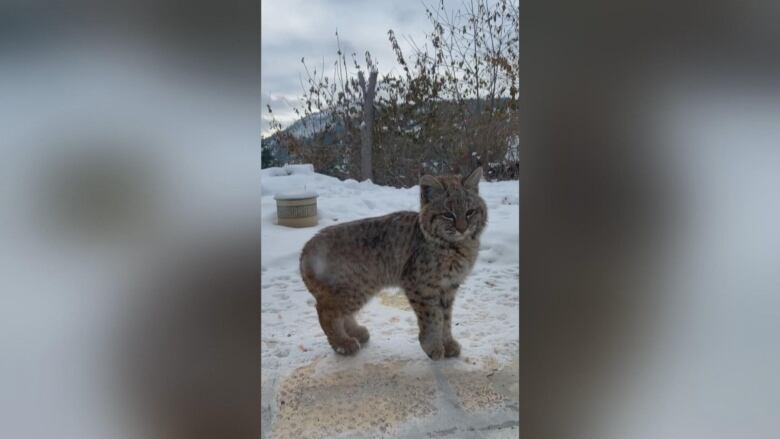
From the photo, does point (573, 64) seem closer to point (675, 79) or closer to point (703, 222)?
point (675, 79)

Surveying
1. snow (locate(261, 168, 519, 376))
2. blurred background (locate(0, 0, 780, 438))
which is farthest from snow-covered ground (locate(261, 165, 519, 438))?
blurred background (locate(0, 0, 780, 438))

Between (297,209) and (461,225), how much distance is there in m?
0.43

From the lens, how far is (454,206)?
1327mm

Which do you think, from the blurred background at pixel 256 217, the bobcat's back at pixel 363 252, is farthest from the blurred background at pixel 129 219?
the bobcat's back at pixel 363 252

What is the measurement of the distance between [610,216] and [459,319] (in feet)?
1.46

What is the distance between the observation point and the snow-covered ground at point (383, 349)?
1147 millimetres

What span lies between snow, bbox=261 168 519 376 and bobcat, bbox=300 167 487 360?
24mm

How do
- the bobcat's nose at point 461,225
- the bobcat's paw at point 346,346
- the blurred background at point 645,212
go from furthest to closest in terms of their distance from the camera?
the bobcat's nose at point 461,225 < the bobcat's paw at point 346,346 < the blurred background at point 645,212

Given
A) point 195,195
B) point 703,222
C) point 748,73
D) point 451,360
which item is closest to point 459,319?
point 451,360

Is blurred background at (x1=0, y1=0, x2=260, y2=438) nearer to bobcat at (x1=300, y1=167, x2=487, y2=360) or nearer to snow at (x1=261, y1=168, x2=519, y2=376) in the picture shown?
snow at (x1=261, y1=168, x2=519, y2=376)

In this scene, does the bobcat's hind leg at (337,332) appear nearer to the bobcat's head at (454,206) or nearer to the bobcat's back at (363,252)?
the bobcat's back at (363,252)

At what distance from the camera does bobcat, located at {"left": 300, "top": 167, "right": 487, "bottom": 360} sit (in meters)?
1.26

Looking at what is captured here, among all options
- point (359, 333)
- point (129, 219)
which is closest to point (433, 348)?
point (359, 333)

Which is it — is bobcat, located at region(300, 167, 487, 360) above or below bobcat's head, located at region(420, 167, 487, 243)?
below
